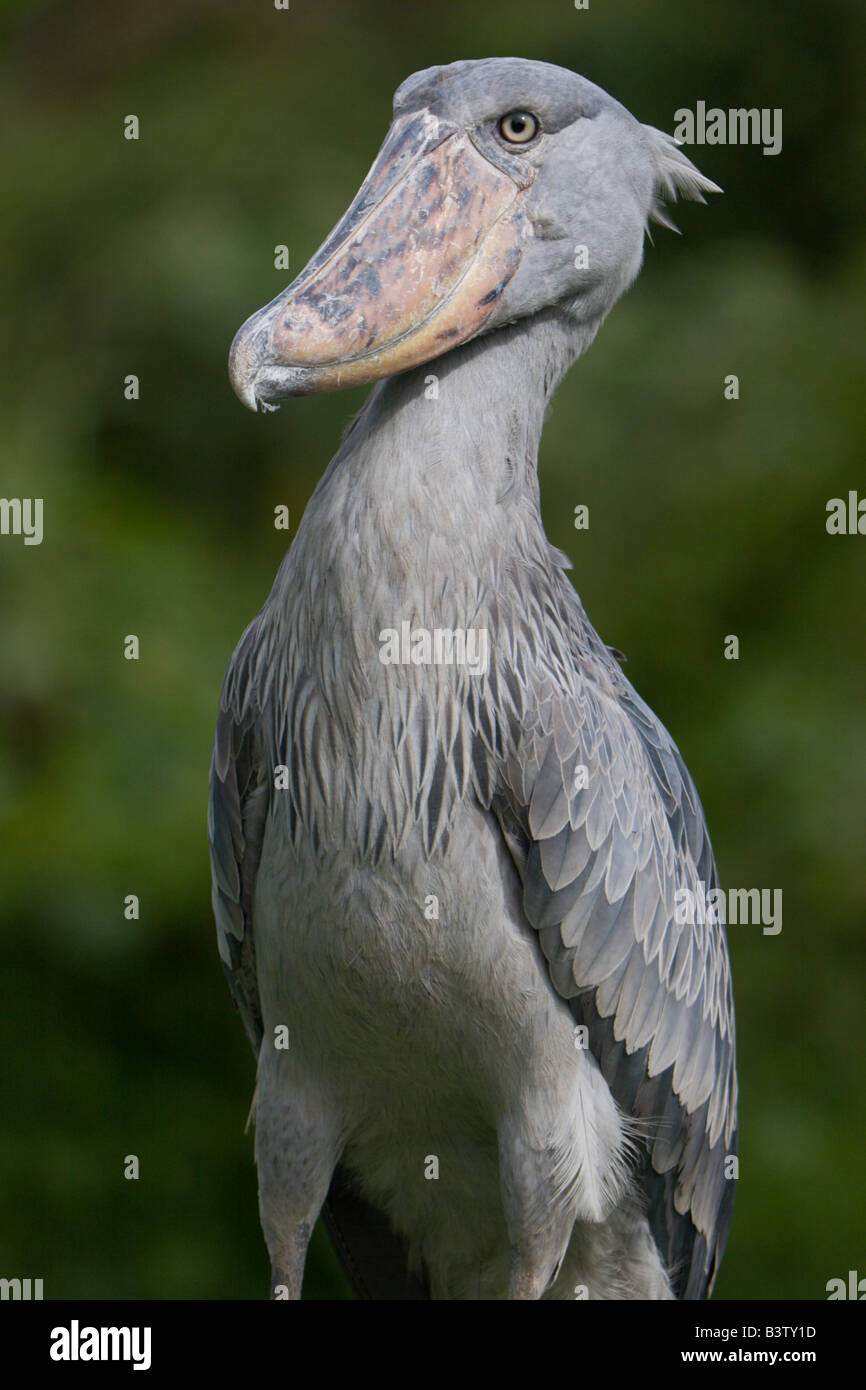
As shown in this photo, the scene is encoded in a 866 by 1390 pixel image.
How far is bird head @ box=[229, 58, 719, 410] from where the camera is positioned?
75.8 inches

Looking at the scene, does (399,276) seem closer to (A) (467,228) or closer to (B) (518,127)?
(A) (467,228)

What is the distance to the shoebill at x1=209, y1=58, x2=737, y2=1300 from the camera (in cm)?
200

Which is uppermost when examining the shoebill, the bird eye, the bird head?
the bird eye

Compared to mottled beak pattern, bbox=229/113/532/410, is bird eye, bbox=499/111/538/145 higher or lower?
higher

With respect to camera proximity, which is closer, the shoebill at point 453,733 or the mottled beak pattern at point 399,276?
the mottled beak pattern at point 399,276

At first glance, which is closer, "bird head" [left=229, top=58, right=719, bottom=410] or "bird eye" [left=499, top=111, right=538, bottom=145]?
"bird head" [left=229, top=58, right=719, bottom=410]

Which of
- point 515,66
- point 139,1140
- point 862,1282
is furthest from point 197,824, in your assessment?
point 515,66

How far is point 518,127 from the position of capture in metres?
2.04

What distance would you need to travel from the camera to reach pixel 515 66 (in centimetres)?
203

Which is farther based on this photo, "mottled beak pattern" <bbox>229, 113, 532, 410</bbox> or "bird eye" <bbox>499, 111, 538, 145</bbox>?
"bird eye" <bbox>499, 111, 538, 145</bbox>

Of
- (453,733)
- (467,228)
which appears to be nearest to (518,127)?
(467,228)

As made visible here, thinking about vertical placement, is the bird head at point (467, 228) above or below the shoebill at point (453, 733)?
above

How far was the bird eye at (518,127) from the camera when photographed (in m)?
2.03

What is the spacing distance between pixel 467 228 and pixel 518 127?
0.49 ft
